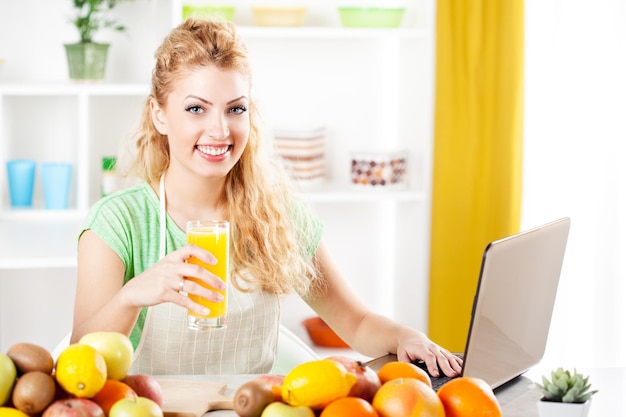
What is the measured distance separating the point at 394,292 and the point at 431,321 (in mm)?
234

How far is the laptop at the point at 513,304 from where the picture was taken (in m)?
1.55

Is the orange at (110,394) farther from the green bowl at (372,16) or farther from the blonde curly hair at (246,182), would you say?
the green bowl at (372,16)

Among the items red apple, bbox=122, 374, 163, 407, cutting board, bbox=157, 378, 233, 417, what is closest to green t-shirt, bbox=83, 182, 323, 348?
cutting board, bbox=157, 378, 233, 417

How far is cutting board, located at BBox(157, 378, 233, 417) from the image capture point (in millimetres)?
1541

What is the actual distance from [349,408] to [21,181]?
2.56m

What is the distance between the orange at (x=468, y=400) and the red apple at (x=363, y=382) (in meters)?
0.09

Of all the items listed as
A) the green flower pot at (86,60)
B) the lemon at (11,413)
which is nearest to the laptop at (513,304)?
the lemon at (11,413)

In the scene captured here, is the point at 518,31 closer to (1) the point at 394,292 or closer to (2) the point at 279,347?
(1) the point at 394,292

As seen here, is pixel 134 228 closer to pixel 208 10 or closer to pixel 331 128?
pixel 208 10

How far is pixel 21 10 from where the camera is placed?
3.69 meters

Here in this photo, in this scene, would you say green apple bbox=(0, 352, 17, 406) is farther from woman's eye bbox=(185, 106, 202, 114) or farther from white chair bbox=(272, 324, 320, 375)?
white chair bbox=(272, 324, 320, 375)

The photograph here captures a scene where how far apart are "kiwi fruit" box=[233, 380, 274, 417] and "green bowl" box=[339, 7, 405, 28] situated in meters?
2.46

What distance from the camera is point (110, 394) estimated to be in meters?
1.33

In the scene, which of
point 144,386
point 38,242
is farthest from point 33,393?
point 38,242
